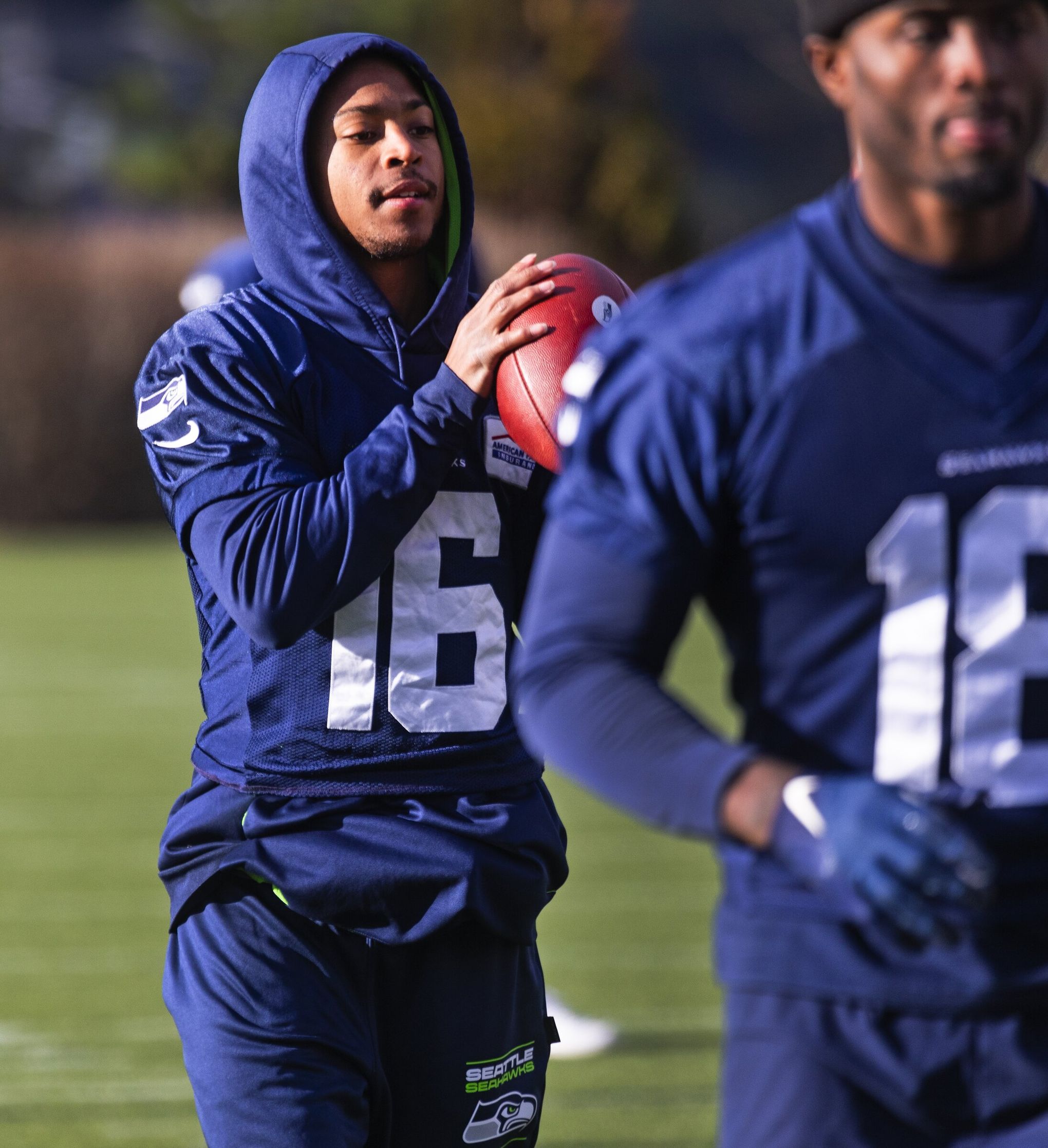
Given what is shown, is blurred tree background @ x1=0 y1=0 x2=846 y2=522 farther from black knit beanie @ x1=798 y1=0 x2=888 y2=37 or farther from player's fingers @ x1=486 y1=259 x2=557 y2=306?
black knit beanie @ x1=798 y1=0 x2=888 y2=37

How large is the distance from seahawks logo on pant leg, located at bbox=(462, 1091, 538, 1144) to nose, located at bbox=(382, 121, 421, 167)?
1.32m

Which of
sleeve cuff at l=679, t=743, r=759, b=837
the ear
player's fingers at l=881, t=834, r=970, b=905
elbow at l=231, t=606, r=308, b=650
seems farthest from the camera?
elbow at l=231, t=606, r=308, b=650

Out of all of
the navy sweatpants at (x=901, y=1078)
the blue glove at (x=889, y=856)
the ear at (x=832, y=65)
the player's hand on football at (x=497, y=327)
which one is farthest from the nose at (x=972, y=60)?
the player's hand on football at (x=497, y=327)

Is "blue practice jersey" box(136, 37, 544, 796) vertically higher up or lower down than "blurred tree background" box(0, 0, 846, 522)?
lower down

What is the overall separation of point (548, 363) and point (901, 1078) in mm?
1215

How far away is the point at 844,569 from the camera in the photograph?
194cm

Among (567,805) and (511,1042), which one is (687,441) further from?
(567,805)

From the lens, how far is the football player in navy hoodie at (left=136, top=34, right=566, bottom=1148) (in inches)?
108

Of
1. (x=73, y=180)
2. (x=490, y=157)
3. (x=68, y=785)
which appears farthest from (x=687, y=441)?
(x=73, y=180)

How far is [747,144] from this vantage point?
4462cm

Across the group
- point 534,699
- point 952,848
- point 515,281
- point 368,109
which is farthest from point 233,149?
point 952,848

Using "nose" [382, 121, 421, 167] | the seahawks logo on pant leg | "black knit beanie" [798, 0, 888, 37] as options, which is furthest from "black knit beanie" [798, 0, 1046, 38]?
the seahawks logo on pant leg

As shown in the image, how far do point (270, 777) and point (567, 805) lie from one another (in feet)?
18.2

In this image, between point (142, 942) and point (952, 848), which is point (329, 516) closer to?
point (952, 848)
